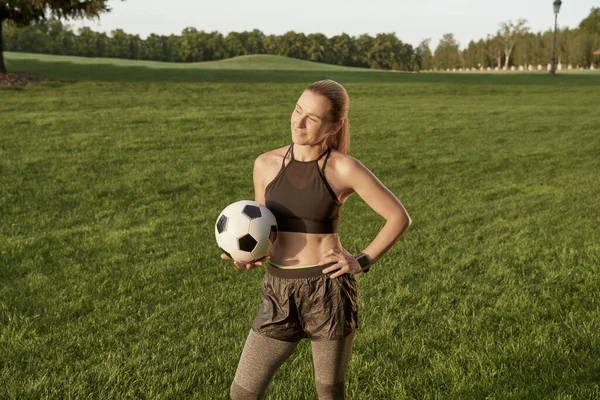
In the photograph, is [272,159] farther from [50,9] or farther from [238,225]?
[50,9]

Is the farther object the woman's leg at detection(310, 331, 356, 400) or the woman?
the woman's leg at detection(310, 331, 356, 400)

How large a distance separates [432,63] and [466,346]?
133264 mm

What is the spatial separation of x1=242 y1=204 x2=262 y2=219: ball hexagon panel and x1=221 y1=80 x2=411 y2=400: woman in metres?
0.07

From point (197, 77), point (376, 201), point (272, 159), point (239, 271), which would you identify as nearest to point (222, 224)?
point (272, 159)

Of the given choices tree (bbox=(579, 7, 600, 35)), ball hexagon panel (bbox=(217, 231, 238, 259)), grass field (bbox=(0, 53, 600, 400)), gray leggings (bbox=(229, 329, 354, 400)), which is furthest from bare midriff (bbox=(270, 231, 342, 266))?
tree (bbox=(579, 7, 600, 35))

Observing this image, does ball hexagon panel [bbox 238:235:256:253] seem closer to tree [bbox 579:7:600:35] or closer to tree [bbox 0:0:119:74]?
tree [bbox 0:0:119:74]

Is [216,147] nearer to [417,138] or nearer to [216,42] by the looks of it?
[417,138]

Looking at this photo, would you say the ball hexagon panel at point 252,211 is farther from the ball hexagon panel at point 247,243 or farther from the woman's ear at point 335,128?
the woman's ear at point 335,128

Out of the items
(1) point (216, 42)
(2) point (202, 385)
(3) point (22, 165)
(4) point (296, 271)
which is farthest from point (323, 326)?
(1) point (216, 42)

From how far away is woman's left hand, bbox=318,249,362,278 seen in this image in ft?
7.96

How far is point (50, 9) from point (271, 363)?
946 inches

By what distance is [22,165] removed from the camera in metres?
10.6

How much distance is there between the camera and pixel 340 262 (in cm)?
243

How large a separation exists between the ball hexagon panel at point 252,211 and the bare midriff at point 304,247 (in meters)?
0.15
